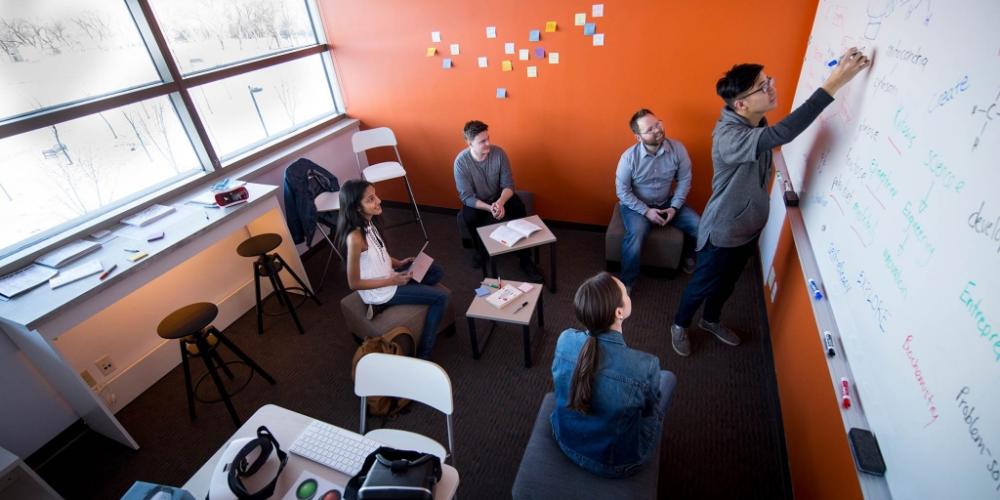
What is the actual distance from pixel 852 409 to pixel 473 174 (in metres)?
3.01

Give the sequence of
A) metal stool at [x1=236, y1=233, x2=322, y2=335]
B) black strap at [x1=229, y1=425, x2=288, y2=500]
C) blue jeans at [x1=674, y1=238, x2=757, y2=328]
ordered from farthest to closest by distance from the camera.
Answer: metal stool at [x1=236, y1=233, x2=322, y2=335]
blue jeans at [x1=674, y1=238, x2=757, y2=328]
black strap at [x1=229, y1=425, x2=288, y2=500]

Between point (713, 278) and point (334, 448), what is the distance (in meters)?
2.19

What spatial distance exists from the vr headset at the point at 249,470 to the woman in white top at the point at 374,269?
1237 mm

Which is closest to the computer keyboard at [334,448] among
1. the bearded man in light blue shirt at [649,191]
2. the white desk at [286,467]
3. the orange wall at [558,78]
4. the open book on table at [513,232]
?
the white desk at [286,467]

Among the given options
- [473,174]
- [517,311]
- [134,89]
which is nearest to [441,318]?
[517,311]

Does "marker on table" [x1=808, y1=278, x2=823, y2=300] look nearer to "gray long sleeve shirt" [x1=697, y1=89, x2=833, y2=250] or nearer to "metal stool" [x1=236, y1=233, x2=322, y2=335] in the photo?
"gray long sleeve shirt" [x1=697, y1=89, x2=833, y2=250]

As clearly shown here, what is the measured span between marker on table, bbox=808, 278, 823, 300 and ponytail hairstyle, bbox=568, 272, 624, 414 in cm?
89

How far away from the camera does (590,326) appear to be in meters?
1.59

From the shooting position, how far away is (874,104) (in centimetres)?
147

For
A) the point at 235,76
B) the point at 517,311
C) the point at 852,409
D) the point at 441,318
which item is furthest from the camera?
the point at 235,76

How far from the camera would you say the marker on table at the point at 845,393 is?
144 centimetres

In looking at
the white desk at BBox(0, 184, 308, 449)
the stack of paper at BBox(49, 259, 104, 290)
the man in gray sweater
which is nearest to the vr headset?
the white desk at BBox(0, 184, 308, 449)

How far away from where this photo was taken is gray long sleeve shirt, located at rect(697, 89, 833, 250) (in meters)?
2.01

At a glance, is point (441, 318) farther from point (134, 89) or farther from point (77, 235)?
point (134, 89)
